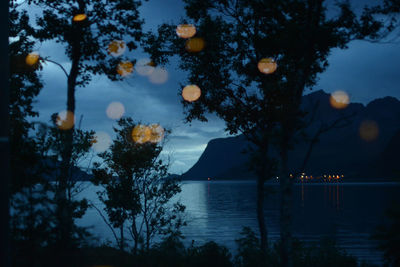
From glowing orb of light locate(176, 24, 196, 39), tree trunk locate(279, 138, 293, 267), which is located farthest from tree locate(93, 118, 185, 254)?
tree trunk locate(279, 138, 293, 267)

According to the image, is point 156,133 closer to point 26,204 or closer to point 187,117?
point 187,117

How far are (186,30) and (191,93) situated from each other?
2997mm

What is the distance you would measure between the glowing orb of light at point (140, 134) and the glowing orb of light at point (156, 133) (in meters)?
Result: 0.25

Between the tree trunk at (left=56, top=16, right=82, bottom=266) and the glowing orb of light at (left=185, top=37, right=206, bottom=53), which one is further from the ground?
the glowing orb of light at (left=185, top=37, right=206, bottom=53)

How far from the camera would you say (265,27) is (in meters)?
14.4

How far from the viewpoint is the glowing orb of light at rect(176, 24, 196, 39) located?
15.5 meters

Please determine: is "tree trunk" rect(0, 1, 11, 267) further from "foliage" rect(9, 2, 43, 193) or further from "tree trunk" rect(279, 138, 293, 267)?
"tree trunk" rect(279, 138, 293, 267)

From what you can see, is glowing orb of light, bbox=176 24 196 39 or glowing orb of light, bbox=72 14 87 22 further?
glowing orb of light, bbox=176 24 196 39

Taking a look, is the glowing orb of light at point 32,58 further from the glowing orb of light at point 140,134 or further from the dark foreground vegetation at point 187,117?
the glowing orb of light at point 140,134

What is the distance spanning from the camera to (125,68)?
14438 mm

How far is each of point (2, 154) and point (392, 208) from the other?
36.2ft

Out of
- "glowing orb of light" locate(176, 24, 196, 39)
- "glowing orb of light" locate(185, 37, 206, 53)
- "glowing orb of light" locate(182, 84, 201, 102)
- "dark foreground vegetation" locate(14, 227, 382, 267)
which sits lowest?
"dark foreground vegetation" locate(14, 227, 382, 267)

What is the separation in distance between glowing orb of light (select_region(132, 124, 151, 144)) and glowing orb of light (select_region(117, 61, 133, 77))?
6605 millimetres

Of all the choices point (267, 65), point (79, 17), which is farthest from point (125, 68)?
point (267, 65)
